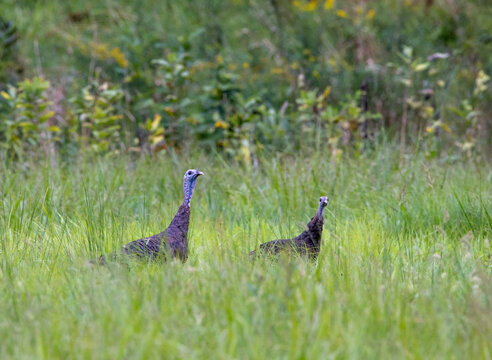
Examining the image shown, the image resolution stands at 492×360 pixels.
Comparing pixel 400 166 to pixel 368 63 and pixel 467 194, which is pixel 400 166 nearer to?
pixel 467 194

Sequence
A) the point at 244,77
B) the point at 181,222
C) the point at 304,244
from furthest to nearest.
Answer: the point at 244,77 < the point at 181,222 < the point at 304,244

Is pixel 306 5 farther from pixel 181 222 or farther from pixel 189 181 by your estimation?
pixel 181 222

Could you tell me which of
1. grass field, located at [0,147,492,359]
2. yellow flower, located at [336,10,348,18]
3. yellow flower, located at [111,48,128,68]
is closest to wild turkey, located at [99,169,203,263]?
grass field, located at [0,147,492,359]

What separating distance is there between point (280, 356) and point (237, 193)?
302 centimetres

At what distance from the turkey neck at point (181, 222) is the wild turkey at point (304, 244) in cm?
50

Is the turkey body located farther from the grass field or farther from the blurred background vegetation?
the blurred background vegetation

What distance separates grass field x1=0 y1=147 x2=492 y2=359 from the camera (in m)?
2.46

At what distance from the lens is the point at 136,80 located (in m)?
8.40

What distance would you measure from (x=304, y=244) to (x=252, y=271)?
99 cm

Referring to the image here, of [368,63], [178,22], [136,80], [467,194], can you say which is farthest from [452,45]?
[467,194]

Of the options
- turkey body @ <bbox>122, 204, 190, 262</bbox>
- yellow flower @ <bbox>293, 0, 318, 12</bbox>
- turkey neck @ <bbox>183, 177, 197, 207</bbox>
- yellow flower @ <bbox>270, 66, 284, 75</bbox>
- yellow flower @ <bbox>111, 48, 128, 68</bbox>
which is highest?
yellow flower @ <bbox>293, 0, 318, 12</bbox>

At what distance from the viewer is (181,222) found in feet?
13.5

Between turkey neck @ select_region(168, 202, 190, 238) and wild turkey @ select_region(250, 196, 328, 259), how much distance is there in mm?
501

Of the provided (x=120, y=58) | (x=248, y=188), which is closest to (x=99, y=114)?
(x=248, y=188)
